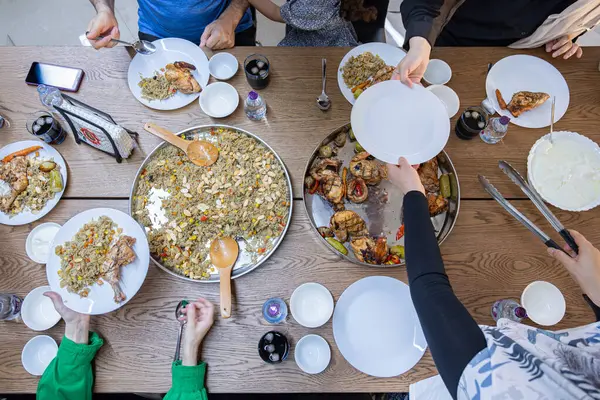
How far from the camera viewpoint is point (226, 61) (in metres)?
1.78

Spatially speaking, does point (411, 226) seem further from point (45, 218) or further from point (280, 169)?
point (45, 218)

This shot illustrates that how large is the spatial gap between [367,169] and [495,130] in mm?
625

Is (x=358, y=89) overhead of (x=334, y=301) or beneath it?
overhead

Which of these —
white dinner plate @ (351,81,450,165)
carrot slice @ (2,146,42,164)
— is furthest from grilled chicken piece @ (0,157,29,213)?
white dinner plate @ (351,81,450,165)

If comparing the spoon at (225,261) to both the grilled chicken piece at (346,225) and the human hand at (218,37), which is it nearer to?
the grilled chicken piece at (346,225)

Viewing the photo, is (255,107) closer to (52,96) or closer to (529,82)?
(52,96)

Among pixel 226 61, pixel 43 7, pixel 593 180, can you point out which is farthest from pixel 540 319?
pixel 43 7

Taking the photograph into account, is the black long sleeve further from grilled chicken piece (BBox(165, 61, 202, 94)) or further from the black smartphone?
the black smartphone

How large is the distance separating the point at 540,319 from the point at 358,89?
1241 mm

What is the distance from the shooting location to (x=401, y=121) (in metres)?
1.51

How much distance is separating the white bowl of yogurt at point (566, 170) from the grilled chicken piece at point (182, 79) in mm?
1571

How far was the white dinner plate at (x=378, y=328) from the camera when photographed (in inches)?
53.7

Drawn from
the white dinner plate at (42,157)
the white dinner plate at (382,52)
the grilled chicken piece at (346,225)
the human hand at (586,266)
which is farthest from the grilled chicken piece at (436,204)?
the white dinner plate at (42,157)

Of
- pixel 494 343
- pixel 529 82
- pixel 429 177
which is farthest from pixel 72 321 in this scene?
pixel 529 82
